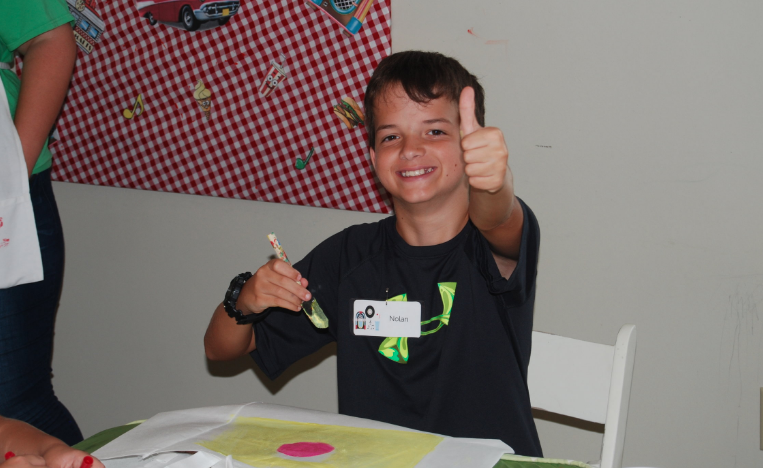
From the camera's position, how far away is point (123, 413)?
229 centimetres

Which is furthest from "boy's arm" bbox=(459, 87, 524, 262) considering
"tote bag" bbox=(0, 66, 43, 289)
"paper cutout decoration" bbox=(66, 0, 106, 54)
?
"paper cutout decoration" bbox=(66, 0, 106, 54)

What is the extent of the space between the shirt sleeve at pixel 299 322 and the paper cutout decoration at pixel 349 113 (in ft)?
1.50

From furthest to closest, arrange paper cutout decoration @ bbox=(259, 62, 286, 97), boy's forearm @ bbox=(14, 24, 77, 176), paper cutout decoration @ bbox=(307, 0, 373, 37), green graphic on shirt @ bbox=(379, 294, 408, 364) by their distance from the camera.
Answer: paper cutout decoration @ bbox=(259, 62, 286, 97) → paper cutout decoration @ bbox=(307, 0, 373, 37) → boy's forearm @ bbox=(14, 24, 77, 176) → green graphic on shirt @ bbox=(379, 294, 408, 364)

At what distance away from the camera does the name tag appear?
1.23 meters

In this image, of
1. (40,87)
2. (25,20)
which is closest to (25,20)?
(25,20)

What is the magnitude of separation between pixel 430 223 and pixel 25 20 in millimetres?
1029

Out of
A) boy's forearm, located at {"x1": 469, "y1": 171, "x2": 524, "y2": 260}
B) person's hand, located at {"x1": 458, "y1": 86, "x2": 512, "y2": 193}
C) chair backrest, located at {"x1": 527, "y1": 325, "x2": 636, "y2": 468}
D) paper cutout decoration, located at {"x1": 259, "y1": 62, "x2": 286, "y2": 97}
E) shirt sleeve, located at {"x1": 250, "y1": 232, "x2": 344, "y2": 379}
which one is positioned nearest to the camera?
person's hand, located at {"x1": 458, "y1": 86, "x2": 512, "y2": 193}

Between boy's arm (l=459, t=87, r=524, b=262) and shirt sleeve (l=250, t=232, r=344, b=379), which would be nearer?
boy's arm (l=459, t=87, r=524, b=262)

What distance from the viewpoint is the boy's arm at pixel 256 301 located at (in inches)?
44.4

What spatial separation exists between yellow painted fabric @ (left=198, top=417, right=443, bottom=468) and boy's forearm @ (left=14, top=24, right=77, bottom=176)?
910mm

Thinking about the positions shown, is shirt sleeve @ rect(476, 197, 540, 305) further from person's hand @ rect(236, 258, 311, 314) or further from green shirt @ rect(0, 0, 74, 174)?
green shirt @ rect(0, 0, 74, 174)

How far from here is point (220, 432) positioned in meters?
0.94

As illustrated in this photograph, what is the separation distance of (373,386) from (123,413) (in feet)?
4.51

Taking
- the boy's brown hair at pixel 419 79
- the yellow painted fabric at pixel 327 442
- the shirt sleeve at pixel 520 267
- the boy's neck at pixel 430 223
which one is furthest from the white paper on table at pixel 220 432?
the boy's brown hair at pixel 419 79
